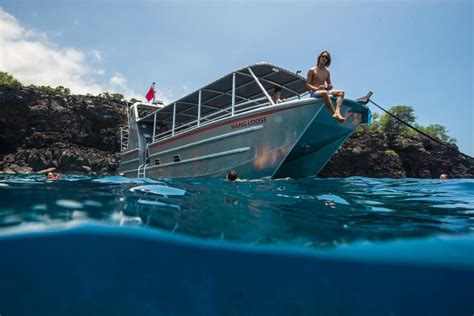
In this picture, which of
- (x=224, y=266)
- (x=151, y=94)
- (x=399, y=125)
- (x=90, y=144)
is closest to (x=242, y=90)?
(x=151, y=94)

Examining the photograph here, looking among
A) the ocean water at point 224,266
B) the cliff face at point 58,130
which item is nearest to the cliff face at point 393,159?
the cliff face at point 58,130

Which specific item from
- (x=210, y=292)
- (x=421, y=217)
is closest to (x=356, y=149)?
(x=421, y=217)

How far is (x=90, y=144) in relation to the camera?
26.6 meters

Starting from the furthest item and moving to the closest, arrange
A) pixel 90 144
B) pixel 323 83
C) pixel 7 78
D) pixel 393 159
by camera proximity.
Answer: pixel 7 78 < pixel 393 159 < pixel 90 144 < pixel 323 83

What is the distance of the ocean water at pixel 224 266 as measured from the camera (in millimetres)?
1631

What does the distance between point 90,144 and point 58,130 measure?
3.27m

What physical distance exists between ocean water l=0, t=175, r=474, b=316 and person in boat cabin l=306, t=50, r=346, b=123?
12.3 ft

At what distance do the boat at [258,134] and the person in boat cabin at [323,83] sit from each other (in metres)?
0.20

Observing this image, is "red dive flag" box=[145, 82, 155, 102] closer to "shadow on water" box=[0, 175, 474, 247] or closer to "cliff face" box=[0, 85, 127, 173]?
"shadow on water" box=[0, 175, 474, 247]

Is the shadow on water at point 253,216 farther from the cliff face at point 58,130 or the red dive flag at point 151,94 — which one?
the cliff face at point 58,130

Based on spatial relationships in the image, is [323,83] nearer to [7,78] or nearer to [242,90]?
[242,90]

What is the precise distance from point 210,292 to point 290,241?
677mm

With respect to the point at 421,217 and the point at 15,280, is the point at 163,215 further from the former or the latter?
the point at 421,217

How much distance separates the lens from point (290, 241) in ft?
6.31
